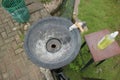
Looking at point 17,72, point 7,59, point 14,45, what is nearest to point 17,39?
point 14,45

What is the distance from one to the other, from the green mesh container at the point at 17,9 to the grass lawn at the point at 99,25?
1425 millimetres

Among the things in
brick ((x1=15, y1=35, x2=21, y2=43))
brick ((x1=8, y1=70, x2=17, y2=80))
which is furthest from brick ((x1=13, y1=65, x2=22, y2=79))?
brick ((x1=15, y1=35, x2=21, y2=43))

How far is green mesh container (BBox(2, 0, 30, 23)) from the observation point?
490 centimetres

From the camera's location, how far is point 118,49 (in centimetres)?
395

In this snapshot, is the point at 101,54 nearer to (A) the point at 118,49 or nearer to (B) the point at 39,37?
(A) the point at 118,49

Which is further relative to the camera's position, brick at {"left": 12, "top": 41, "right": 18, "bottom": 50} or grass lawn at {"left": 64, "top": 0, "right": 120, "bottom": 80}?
brick at {"left": 12, "top": 41, "right": 18, "bottom": 50}

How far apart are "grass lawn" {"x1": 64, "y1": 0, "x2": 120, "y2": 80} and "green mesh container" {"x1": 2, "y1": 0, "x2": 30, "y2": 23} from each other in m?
1.43

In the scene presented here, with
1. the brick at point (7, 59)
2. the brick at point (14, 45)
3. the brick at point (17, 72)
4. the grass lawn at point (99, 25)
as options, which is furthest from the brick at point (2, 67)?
the grass lawn at point (99, 25)

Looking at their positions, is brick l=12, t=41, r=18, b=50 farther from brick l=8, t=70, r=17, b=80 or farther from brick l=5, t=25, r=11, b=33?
brick l=8, t=70, r=17, b=80

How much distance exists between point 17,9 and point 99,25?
6.99 ft

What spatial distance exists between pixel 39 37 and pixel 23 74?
1.42 meters

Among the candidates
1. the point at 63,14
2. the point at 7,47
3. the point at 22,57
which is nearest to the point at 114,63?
the point at 63,14

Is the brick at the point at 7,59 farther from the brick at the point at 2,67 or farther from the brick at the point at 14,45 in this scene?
the brick at the point at 14,45

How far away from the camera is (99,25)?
5387 mm
